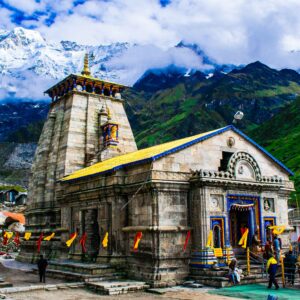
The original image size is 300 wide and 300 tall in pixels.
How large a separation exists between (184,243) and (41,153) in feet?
58.3

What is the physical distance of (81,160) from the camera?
33781mm

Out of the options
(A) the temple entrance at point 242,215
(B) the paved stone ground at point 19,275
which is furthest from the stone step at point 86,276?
(A) the temple entrance at point 242,215

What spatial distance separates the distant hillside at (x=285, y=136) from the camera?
109m

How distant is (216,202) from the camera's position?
23516 millimetres

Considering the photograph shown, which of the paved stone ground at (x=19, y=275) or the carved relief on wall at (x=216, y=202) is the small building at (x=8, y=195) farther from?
the carved relief on wall at (x=216, y=202)

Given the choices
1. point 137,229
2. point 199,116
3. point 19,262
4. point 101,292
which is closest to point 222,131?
point 137,229

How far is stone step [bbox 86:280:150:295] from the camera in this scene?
65.3 feet

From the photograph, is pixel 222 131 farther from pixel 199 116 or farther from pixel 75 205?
pixel 199 116

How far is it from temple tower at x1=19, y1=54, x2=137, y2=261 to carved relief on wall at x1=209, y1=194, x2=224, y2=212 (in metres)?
12.2

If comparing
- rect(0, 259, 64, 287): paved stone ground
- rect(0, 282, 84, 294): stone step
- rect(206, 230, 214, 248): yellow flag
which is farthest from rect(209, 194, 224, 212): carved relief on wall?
rect(0, 259, 64, 287): paved stone ground

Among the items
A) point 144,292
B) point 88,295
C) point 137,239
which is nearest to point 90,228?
point 137,239

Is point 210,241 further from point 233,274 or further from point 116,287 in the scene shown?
point 116,287

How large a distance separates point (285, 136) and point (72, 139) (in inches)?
4475

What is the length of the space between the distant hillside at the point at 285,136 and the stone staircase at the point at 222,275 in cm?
7256
